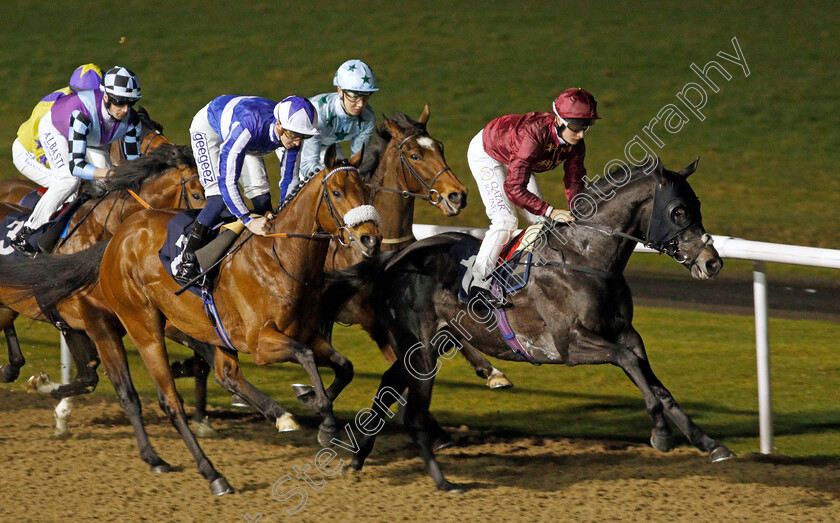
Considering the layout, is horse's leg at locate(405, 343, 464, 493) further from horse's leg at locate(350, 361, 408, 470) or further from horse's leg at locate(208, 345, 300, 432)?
horse's leg at locate(208, 345, 300, 432)

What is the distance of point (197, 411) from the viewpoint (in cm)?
593

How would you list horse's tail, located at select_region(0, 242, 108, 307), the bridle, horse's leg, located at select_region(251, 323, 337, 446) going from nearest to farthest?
1. horse's leg, located at select_region(251, 323, 337, 446)
2. horse's tail, located at select_region(0, 242, 108, 307)
3. the bridle

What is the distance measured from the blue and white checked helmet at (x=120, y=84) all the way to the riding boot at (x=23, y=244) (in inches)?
39.8

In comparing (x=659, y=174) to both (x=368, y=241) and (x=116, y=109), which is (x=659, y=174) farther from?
(x=116, y=109)

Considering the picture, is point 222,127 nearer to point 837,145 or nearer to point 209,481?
point 209,481

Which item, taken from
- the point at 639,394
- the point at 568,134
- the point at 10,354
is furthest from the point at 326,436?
the point at 10,354

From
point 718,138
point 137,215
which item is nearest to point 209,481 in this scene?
point 137,215

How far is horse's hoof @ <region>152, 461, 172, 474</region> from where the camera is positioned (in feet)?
17.0

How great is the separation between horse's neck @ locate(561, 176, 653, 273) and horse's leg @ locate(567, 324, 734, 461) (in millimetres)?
333

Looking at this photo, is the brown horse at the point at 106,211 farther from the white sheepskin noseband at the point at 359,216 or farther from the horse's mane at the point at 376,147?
the white sheepskin noseband at the point at 359,216

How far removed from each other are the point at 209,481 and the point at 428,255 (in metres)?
1.58

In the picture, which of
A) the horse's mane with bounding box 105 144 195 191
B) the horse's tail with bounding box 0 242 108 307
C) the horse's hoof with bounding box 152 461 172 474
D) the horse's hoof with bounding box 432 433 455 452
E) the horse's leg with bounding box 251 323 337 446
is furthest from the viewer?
the horse's mane with bounding box 105 144 195 191

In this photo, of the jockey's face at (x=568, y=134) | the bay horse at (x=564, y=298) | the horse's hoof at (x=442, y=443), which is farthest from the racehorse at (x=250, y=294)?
the jockey's face at (x=568, y=134)

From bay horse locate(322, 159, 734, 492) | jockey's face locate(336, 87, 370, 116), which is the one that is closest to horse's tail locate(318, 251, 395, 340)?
bay horse locate(322, 159, 734, 492)
